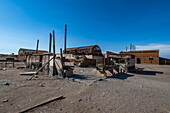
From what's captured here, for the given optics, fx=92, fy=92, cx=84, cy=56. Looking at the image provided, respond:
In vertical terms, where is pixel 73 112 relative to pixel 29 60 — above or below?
below

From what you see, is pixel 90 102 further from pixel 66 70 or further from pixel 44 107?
pixel 66 70

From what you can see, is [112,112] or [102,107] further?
[102,107]

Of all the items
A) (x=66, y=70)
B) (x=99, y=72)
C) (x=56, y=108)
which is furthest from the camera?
(x=99, y=72)

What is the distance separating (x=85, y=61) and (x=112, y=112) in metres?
19.2

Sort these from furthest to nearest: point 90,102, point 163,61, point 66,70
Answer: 1. point 163,61
2. point 66,70
3. point 90,102

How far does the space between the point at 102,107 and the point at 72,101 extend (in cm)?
125

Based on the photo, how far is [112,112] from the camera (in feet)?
10.2

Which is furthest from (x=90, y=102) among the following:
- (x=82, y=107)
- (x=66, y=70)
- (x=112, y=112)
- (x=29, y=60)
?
(x=29, y=60)

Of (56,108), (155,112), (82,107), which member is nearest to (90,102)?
(82,107)

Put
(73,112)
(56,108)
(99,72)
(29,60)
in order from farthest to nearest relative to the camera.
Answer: (29,60)
(99,72)
(56,108)
(73,112)

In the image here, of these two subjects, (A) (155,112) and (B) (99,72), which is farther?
(B) (99,72)

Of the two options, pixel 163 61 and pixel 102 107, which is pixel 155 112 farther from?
pixel 163 61

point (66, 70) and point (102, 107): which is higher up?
point (66, 70)

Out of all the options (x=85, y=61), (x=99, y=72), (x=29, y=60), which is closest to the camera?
(x=99, y=72)
